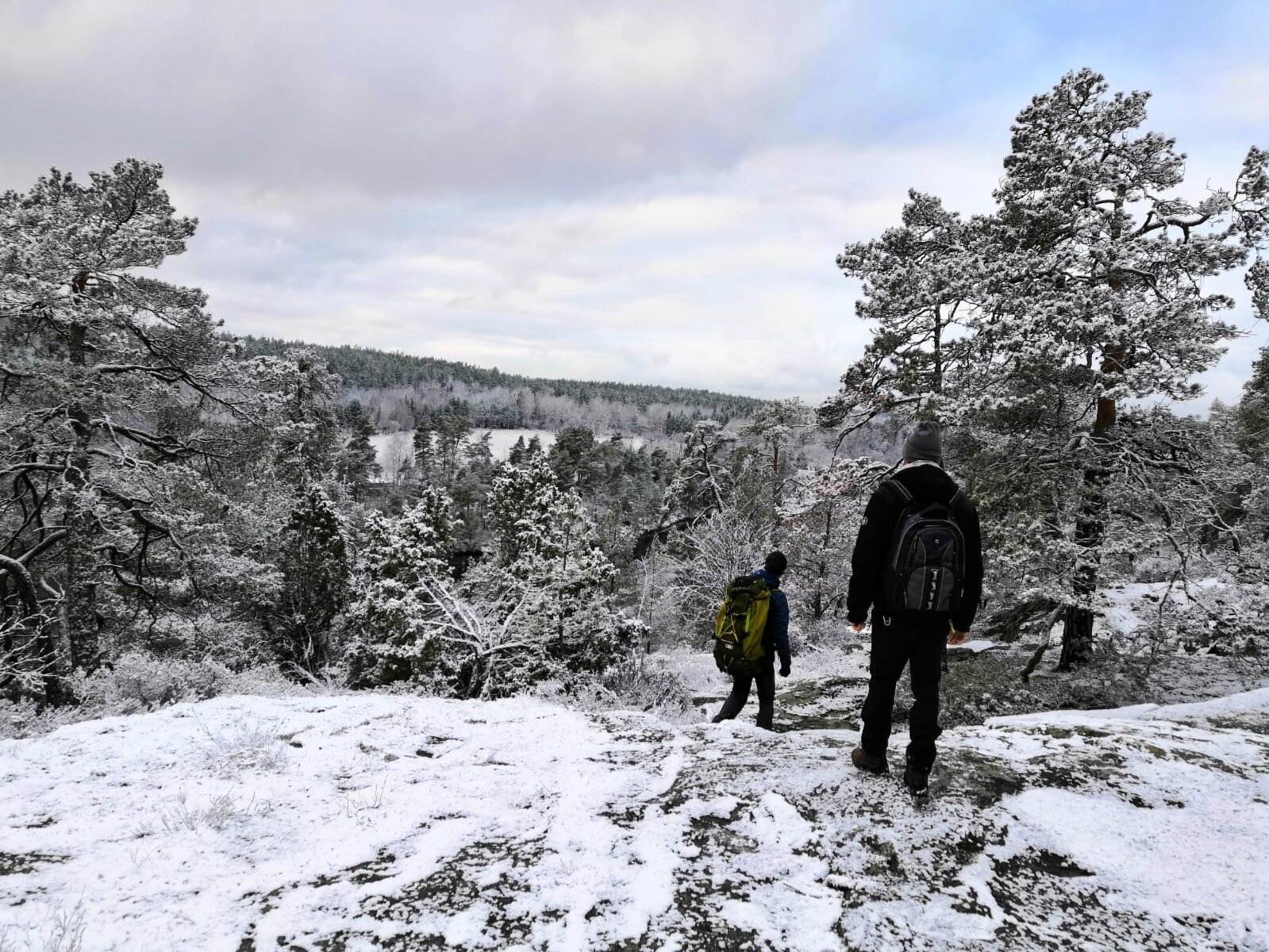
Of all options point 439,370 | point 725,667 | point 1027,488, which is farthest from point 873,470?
point 439,370

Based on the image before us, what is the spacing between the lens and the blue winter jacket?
5230 millimetres

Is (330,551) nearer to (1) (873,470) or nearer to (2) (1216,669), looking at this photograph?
(1) (873,470)

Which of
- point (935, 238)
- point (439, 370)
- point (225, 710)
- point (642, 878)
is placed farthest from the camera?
point (439, 370)

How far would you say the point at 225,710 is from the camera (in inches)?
210

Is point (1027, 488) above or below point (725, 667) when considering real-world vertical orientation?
above

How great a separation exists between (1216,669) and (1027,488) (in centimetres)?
513

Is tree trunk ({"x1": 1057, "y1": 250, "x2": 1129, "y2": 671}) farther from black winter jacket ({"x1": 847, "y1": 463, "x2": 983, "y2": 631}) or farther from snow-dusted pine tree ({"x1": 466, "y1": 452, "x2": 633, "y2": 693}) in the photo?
snow-dusted pine tree ({"x1": 466, "y1": 452, "x2": 633, "y2": 693})

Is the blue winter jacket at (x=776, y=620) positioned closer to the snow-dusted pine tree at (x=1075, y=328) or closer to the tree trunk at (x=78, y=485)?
the snow-dusted pine tree at (x=1075, y=328)

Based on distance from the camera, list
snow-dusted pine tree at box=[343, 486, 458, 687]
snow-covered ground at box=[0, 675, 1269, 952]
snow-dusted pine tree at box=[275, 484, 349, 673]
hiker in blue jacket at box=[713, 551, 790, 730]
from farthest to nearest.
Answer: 1. snow-dusted pine tree at box=[275, 484, 349, 673]
2. snow-dusted pine tree at box=[343, 486, 458, 687]
3. hiker in blue jacket at box=[713, 551, 790, 730]
4. snow-covered ground at box=[0, 675, 1269, 952]

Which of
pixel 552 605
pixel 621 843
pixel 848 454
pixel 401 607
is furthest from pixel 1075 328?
pixel 401 607

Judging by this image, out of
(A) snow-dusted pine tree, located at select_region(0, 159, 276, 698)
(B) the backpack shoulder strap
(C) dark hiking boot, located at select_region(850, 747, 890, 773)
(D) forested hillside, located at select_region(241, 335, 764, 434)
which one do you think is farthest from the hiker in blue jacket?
(D) forested hillside, located at select_region(241, 335, 764, 434)

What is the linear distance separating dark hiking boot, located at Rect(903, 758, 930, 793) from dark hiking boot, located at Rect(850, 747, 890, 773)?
0.61 ft

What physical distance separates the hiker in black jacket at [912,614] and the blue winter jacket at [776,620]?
167cm

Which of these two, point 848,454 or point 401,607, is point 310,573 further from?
point 848,454
